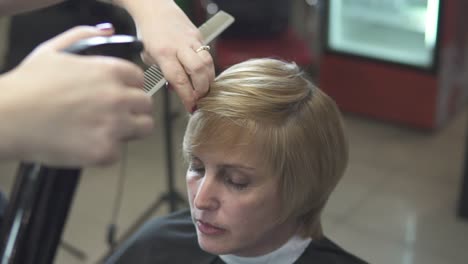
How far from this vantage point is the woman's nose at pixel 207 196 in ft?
4.34

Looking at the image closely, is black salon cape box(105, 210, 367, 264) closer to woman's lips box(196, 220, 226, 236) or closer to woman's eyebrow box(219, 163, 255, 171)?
woman's lips box(196, 220, 226, 236)

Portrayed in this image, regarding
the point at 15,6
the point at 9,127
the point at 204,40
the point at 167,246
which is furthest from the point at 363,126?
the point at 9,127

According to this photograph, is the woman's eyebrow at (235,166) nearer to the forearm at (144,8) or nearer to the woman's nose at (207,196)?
the woman's nose at (207,196)

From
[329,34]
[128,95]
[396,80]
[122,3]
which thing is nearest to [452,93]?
[396,80]

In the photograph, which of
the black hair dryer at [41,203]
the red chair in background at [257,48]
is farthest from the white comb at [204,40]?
the red chair in background at [257,48]

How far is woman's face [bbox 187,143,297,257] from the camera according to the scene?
4.36ft

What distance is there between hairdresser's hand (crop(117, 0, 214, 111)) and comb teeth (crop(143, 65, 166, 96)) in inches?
0.5

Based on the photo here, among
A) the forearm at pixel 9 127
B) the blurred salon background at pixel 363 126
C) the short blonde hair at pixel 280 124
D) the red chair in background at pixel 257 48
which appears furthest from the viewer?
the red chair in background at pixel 257 48

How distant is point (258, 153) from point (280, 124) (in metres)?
0.07

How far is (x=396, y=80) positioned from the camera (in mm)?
3303

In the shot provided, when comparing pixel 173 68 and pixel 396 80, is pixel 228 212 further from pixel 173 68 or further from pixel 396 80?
pixel 396 80

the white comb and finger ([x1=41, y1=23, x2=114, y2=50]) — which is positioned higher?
finger ([x1=41, y1=23, x2=114, y2=50])

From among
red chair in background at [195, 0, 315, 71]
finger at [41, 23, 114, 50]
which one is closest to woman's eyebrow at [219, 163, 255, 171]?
finger at [41, 23, 114, 50]

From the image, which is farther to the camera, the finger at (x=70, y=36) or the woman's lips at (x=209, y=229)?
the woman's lips at (x=209, y=229)
